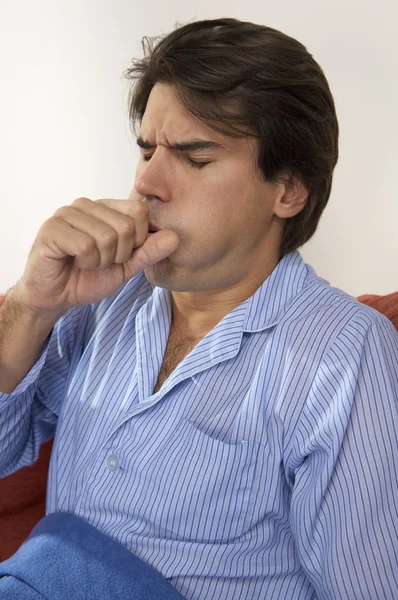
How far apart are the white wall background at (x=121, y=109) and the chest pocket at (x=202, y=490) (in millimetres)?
887

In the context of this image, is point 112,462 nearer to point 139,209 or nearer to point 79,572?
point 79,572

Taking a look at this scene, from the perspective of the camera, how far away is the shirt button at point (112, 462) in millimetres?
1371

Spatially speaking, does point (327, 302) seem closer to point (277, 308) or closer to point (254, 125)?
point (277, 308)

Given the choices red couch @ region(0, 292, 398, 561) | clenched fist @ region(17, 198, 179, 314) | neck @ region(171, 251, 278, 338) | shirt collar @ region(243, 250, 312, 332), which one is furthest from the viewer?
red couch @ region(0, 292, 398, 561)

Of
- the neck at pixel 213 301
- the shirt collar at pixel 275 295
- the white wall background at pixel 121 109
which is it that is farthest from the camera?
the white wall background at pixel 121 109

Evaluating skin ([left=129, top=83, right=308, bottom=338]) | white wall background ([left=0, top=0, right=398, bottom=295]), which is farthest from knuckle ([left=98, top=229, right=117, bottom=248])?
white wall background ([left=0, top=0, right=398, bottom=295])

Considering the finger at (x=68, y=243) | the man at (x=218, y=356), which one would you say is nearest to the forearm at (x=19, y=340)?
the man at (x=218, y=356)

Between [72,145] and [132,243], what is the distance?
1.09 metres

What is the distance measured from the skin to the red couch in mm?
577

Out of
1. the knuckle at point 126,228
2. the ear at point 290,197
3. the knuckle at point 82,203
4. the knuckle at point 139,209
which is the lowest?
the ear at point 290,197

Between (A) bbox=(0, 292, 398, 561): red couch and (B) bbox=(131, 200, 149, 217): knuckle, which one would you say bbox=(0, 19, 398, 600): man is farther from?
(A) bbox=(0, 292, 398, 561): red couch

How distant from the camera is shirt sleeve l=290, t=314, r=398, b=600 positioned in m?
1.17

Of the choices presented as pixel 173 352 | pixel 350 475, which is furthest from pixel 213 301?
pixel 350 475

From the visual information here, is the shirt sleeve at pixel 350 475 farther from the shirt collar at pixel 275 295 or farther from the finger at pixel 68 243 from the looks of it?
the finger at pixel 68 243
